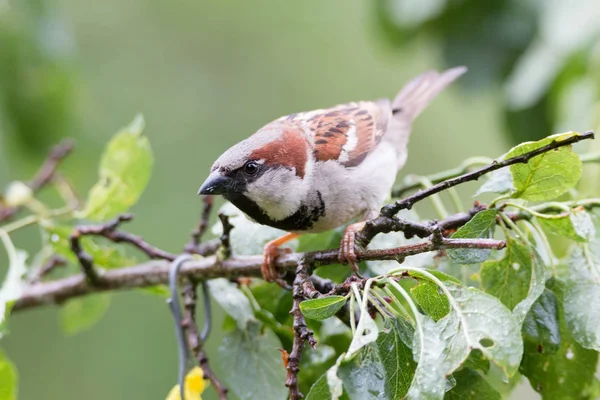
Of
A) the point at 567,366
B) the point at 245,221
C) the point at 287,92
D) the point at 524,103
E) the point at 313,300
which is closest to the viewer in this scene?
the point at 313,300

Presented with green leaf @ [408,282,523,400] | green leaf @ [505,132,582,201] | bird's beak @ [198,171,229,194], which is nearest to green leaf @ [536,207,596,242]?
green leaf @ [505,132,582,201]

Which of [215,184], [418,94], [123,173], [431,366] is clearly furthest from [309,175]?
[418,94]

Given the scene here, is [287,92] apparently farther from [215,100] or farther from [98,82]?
[98,82]

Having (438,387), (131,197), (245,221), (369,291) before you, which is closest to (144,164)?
(131,197)

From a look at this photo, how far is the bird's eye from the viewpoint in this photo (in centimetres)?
197

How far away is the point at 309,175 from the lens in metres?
2.17

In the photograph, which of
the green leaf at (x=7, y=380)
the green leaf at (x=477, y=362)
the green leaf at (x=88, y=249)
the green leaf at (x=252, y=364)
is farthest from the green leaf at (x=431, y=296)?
the green leaf at (x=88, y=249)

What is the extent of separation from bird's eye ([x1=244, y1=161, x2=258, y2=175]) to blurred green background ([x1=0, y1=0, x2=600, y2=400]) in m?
Result: 1.12

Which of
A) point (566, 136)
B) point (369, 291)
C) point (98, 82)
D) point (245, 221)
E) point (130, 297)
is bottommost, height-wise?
point (130, 297)

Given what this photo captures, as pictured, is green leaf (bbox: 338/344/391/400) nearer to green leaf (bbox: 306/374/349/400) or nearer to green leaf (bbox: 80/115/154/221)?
green leaf (bbox: 306/374/349/400)

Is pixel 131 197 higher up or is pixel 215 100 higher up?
pixel 131 197

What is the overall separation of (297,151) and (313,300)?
95 cm

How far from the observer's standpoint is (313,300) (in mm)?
1277

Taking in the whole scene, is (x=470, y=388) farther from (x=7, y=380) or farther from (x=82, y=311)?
(x=82, y=311)
